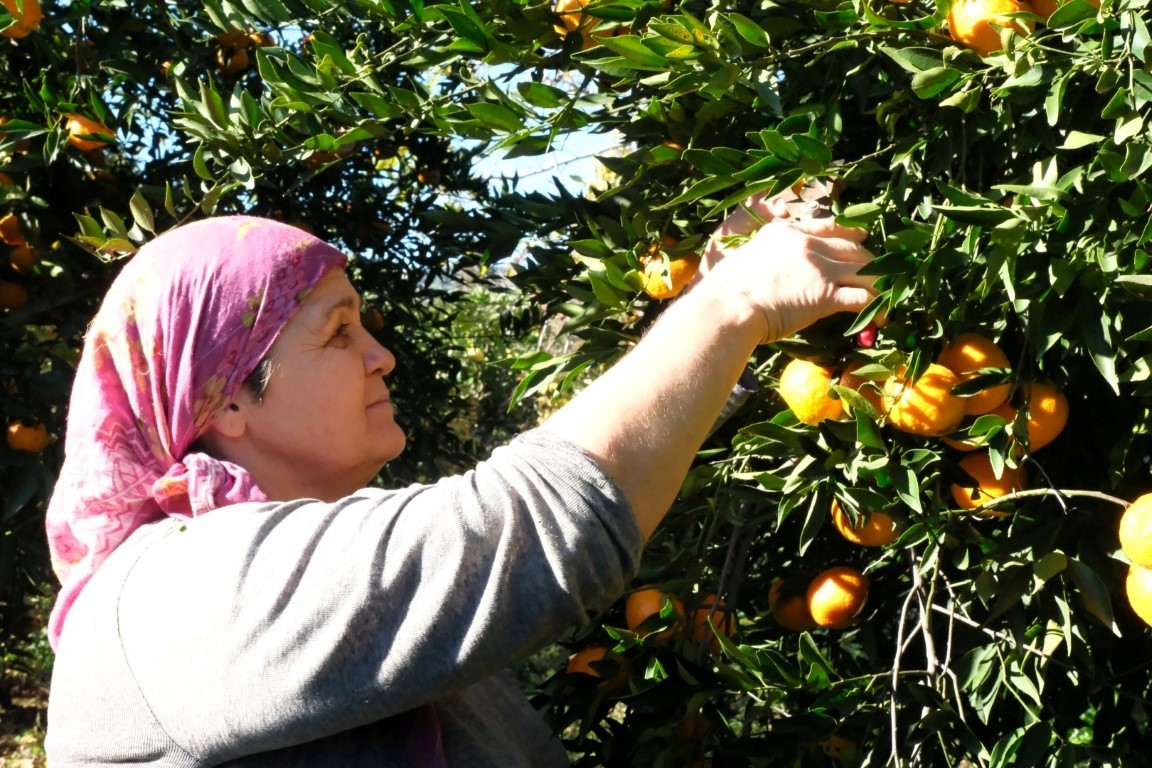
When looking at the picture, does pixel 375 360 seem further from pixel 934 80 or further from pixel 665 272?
pixel 934 80

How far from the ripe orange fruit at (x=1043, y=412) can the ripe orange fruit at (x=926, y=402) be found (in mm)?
96

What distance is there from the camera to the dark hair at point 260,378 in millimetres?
1249

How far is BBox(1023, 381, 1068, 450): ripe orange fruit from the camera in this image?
1248mm

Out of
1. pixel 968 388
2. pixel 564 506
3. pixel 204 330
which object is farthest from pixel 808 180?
pixel 204 330

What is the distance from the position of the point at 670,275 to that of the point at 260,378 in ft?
1.45

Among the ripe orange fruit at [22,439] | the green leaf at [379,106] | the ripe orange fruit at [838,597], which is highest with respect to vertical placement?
the green leaf at [379,106]

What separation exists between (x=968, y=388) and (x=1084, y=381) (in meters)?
0.35

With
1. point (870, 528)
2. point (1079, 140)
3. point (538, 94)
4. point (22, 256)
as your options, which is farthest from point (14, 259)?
point (1079, 140)

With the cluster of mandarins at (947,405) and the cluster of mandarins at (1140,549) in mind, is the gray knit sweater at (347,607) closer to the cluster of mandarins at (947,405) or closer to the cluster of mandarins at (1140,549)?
the cluster of mandarins at (947,405)

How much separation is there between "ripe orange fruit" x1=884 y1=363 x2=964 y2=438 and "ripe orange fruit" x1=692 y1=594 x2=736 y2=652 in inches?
Answer: 14.2

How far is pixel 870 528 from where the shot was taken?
53.6 inches

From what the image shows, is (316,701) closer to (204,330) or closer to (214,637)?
(214,637)

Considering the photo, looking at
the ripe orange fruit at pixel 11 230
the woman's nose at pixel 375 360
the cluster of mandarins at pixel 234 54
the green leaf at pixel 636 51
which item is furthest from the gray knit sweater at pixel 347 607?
the cluster of mandarins at pixel 234 54

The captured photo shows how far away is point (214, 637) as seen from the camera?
99 centimetres
